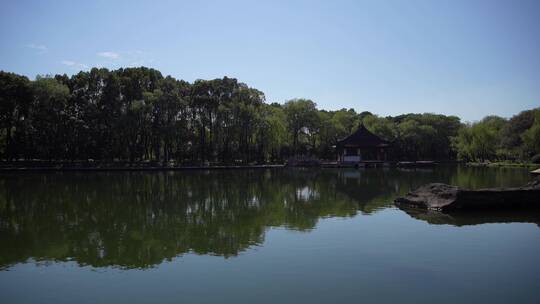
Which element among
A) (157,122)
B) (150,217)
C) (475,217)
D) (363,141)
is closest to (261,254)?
(150,217)

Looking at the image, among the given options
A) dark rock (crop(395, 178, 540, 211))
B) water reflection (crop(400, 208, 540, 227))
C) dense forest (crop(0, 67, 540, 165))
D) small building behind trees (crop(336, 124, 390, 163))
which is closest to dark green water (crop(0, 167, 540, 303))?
water reflection (crop(400, 208, 540, 227))

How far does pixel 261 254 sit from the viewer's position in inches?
411

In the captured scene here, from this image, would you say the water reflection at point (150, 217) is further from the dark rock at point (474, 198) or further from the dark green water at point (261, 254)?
the dark rock at point (474, 198)

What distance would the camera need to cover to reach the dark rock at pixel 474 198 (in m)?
17.5

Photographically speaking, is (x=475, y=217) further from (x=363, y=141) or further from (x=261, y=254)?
(x=363, y=141)

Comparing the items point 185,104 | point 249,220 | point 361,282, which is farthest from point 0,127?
point 361,282

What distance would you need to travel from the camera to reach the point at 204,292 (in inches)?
306

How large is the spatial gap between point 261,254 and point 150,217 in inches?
269

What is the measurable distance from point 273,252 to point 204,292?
312cm

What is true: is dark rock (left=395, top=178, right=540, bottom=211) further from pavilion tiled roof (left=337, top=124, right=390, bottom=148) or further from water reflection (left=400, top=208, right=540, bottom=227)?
pavilion tiled roof (left=337, top=124, right=390, bottom=148)

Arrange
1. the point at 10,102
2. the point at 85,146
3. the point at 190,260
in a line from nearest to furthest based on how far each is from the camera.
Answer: the point at 190,260 → the point at 10,102 → the point at 85,146

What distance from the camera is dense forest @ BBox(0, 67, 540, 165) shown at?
44312 mm

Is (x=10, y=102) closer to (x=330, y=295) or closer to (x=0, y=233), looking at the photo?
(x=0, y=233)

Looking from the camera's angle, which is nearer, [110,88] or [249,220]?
[249,220]
